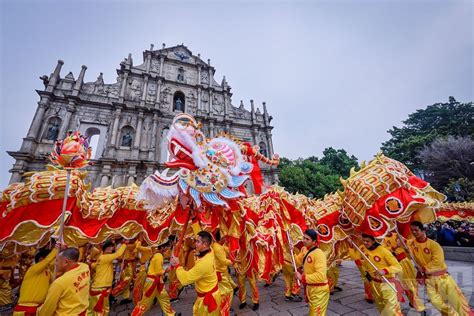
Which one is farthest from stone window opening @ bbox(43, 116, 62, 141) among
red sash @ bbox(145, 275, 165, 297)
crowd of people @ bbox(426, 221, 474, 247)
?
crowd of people @ bbox(426, 221, 474, 247)

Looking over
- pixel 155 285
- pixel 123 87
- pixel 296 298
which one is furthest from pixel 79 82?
pixel 296 298

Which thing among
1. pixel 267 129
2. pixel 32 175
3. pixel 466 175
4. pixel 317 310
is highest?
pixel 267 129

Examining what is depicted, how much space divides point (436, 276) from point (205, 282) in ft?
12.0

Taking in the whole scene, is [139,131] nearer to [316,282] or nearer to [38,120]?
[38,120]

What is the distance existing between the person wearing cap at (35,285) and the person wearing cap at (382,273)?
4869 mm

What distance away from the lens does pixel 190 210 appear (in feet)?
10.9

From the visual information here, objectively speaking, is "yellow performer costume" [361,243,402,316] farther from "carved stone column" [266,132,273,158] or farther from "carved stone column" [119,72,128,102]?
"carved stone column" [119,72,128,102]

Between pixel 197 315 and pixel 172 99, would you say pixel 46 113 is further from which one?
pixel 197 315

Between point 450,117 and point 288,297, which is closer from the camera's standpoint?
point 288,297

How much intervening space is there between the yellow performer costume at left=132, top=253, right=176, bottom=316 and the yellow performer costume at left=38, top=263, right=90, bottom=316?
137 centimetres

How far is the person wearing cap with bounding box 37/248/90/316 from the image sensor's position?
222 cm

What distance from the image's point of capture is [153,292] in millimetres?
3713

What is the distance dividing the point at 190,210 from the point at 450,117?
2765 centimetres

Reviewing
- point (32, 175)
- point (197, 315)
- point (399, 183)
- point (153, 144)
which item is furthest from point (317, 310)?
point (153, 144)
